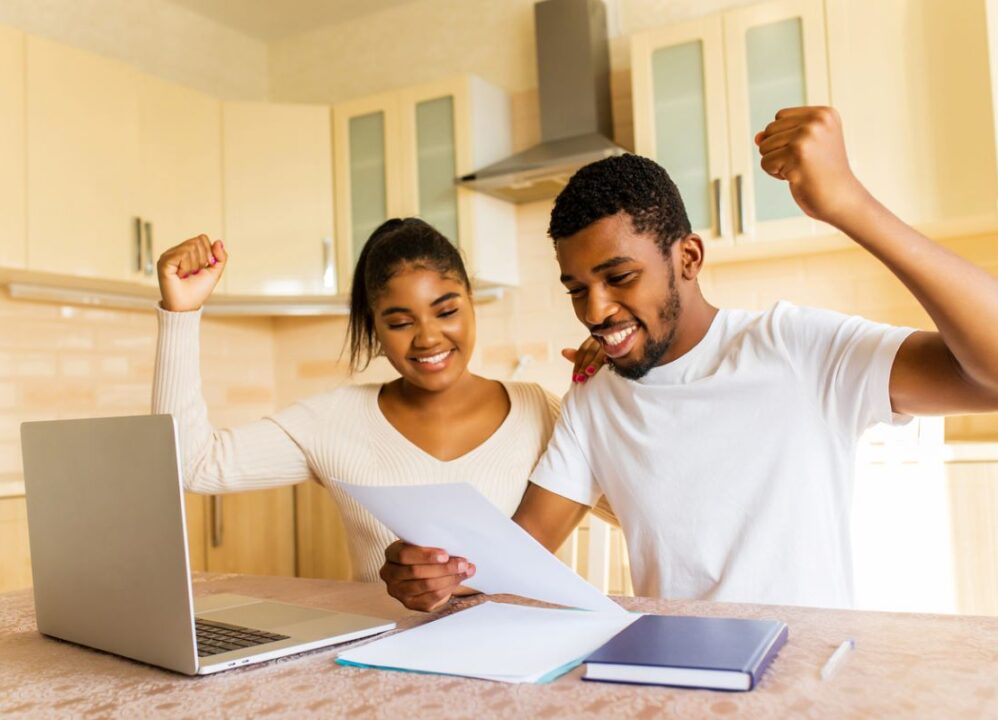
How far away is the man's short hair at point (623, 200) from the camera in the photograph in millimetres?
Answer: 1377

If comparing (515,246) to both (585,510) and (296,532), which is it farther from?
(585,510)

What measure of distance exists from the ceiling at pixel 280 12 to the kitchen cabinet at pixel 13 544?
2.19 metres

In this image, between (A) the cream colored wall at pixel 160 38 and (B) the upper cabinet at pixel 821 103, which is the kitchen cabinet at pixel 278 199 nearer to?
(A) the cream colored wall at pixel 160 38

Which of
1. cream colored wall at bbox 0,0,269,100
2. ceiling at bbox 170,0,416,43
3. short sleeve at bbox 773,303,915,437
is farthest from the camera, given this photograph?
ceiling at bbox 170,0,416,43

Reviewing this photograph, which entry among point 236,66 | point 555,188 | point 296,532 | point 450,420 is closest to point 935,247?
point 450,420

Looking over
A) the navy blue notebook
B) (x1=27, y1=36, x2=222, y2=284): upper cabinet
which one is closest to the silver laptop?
the navy blue notebook

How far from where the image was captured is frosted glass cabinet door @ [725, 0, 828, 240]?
2775mm

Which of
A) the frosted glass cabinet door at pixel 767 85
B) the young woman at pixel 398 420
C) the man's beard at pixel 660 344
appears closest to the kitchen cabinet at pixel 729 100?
the frosted glass cabinet door at pixel 767 85

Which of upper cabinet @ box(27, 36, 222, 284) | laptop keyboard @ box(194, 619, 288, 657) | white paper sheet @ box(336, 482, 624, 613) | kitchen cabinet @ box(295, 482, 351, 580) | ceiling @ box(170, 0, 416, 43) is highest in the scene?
ceiling @ box(170, 0, 416, 43)

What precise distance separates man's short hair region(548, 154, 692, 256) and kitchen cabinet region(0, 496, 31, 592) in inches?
80.3

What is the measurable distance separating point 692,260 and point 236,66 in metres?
3.29

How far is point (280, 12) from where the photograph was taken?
400 centimetres

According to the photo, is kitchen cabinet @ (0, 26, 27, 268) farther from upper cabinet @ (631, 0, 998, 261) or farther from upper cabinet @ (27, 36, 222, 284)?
upper cabinet @ (631, 0, 998, 261)

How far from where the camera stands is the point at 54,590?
1070mm
